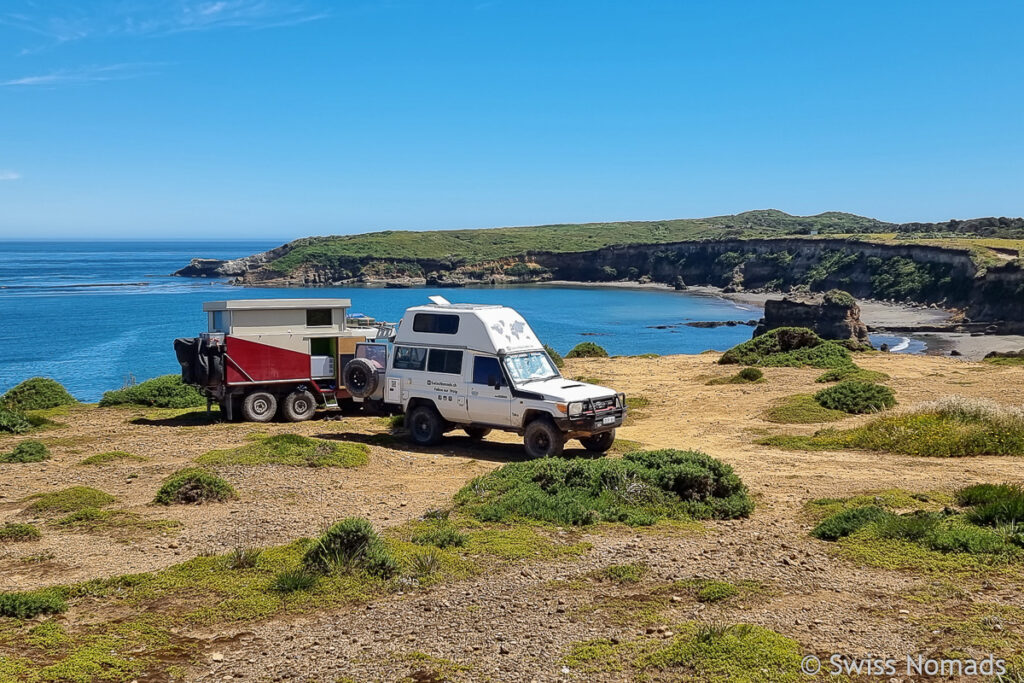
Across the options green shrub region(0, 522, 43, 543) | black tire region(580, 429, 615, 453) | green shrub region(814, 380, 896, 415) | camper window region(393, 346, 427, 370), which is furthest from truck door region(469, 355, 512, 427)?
green shrub region(814, 380, 896, 415)

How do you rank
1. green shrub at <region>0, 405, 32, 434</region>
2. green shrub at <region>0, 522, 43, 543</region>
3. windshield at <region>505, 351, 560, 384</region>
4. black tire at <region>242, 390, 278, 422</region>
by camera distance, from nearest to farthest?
green shrub at <region>0, 522, 43, 543</region>
windshield at <region>505, 351, 560, 384</region>
green shrub at <region>0, 405, 32, 434</region>
black tire at <region>242, 390, 278, 422</region>

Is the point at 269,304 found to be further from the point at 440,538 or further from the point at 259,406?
the point at 440,538

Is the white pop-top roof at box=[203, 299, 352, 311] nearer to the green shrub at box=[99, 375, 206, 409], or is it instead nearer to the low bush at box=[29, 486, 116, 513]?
the green shrub at box=[99, 375, 206, 409]

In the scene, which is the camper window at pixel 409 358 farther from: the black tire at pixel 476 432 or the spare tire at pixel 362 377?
the black tire at pixel 476 432

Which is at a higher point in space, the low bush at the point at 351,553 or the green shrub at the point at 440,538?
the low bush at the point at 351,553

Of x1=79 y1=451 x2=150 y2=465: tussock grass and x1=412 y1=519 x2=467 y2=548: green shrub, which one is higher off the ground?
x1=412 y1=519 x2=467 y2=548: green shrub

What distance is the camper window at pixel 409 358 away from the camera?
18.2 meters

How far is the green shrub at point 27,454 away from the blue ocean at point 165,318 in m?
14.4

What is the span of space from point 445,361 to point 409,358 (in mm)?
1088

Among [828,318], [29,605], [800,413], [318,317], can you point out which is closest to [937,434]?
[800,413]

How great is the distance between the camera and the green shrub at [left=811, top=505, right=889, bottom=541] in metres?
10.1

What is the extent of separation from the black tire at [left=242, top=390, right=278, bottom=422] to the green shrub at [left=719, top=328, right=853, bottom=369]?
19441 mm

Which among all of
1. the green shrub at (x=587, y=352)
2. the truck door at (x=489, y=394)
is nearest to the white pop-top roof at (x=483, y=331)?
the truck door at (x=489, y=394)

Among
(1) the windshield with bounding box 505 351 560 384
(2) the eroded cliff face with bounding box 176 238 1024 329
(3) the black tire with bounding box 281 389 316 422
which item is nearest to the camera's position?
(1) the windshield with bounding box 505 351 560 384
